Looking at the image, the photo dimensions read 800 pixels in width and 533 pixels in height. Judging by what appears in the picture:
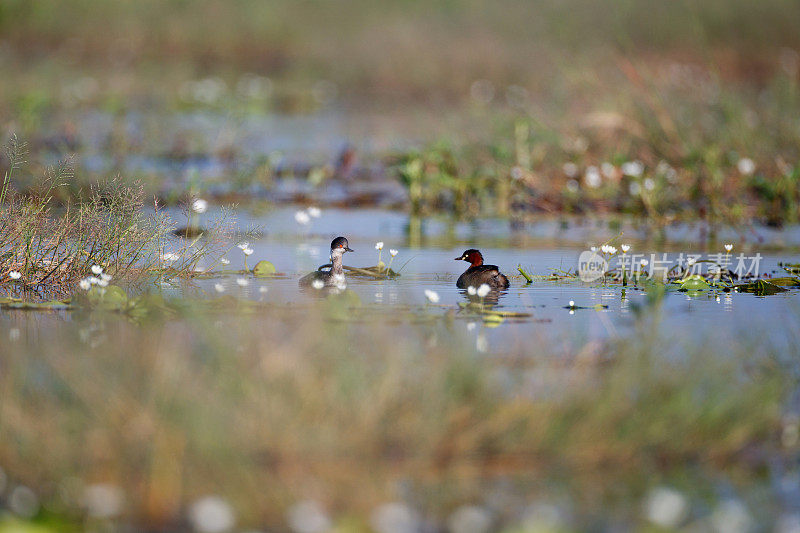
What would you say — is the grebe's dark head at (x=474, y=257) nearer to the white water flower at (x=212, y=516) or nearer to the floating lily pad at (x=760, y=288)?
the floating lily pad at (x=760, y=288)

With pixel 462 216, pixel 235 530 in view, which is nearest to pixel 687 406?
pixel 235 530

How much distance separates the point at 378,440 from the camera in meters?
4.27

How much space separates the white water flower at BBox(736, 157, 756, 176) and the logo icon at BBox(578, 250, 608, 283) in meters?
3.03

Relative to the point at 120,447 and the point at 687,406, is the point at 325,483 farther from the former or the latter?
the point at 687,406

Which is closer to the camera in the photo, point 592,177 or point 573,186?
point 592,177

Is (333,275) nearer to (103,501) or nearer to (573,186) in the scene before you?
(103,501)

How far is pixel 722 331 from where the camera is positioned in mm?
6398

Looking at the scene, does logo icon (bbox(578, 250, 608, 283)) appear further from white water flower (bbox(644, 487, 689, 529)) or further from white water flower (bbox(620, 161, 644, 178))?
white water flower (bbox(644, 487, 689, 529))

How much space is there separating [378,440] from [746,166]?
7290mm

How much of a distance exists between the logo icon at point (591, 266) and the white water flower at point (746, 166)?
9.94ft

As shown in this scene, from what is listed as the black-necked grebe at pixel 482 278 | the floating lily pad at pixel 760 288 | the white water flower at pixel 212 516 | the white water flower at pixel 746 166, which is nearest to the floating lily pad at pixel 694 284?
the floating lily pad at pixel 760 288

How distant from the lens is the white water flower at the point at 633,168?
36.0 feet

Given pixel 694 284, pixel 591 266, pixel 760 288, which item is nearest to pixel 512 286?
pixel 591 266

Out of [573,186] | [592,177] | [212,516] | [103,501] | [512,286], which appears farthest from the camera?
[573,186]
